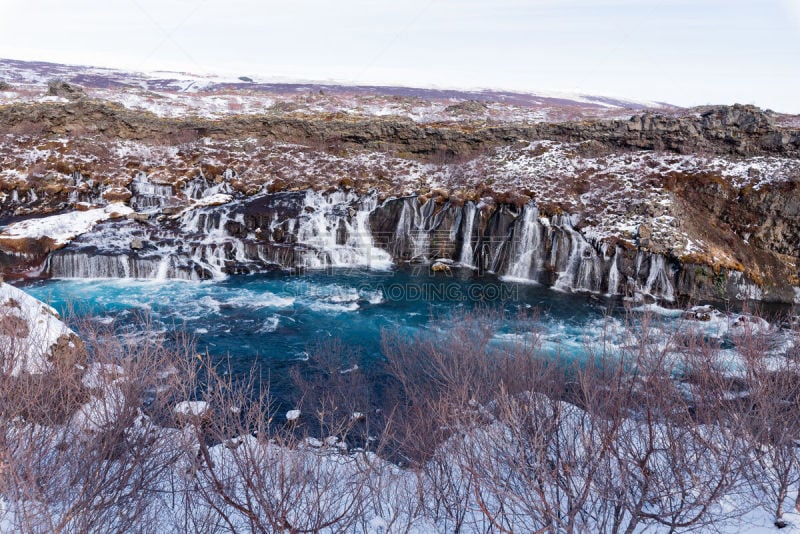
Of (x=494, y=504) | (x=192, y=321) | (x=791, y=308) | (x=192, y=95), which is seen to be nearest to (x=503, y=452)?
(x=494, y=504)

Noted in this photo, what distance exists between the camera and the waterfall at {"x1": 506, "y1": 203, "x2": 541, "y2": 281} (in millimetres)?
25172

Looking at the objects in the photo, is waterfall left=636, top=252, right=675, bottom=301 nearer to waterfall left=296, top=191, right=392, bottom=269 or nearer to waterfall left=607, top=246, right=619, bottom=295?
waterfall left=607, top=246, right=619, bottom=295

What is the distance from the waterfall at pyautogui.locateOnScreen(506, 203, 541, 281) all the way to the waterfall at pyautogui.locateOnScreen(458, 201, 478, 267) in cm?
237

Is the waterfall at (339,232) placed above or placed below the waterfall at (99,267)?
above

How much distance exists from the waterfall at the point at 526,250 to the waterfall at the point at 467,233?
237 centimetres

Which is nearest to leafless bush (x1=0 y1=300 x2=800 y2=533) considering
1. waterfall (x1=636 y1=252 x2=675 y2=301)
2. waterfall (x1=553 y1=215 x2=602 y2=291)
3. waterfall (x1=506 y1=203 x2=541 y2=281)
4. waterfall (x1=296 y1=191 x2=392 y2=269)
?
waterfall (x1=636 y1=252 x2=675 y2=301)

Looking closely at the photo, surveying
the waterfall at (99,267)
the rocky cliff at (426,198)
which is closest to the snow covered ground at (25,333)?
the waterfall at (99,267)

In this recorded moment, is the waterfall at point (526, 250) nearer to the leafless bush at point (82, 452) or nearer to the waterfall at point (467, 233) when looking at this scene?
the waterfall at point (467, 233)

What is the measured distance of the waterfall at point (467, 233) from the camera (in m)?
27.0

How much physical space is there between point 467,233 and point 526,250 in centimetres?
366

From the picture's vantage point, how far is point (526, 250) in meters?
25.7

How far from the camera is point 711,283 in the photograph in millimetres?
21922

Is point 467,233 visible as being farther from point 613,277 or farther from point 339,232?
point 613,277

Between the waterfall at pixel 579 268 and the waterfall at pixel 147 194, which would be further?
the waterfall at pixel 147 194
